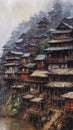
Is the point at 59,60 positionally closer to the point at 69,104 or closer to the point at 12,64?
the point at 69,104

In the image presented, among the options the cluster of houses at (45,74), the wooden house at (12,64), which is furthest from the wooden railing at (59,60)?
the wooden house at (12,64)

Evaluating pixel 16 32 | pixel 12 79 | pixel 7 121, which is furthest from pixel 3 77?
pixel 16 32

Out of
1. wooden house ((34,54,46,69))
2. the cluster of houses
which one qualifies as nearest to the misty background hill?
the cluster of houses

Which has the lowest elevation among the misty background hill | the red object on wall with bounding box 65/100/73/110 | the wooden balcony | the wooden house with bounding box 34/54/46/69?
the red object on wall with bounding box 65/100/73/110

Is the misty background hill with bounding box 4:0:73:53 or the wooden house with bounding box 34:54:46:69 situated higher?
the misty background hill with bounding box 4:0:73:53

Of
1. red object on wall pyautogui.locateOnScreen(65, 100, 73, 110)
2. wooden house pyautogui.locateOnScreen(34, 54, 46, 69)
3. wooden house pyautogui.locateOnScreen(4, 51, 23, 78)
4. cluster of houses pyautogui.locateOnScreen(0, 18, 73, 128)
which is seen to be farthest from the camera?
wooden house pyautogui.locateOnScreen(4, 51, 23, 78)

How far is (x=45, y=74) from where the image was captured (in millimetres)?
63125

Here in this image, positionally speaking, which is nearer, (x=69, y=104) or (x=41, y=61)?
(x=69, y=104)

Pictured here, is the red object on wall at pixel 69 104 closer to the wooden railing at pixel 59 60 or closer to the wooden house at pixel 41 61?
the wooden railing at pixel 59 60

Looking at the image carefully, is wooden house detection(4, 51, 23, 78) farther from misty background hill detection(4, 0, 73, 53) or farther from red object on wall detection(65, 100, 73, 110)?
red object on wall detection(65, 100, 73, 110)

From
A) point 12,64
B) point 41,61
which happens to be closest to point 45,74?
point 41,61

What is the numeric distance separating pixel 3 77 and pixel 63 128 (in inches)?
1149

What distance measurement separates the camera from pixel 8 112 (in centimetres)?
6712

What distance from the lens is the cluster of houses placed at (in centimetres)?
5728
